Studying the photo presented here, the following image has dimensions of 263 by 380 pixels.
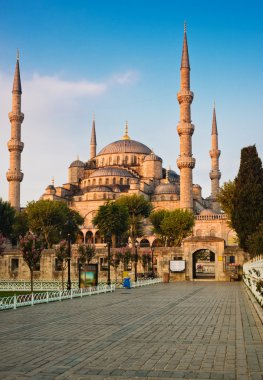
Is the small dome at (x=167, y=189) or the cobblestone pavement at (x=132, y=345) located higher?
the small dome at (x=167, y=189)

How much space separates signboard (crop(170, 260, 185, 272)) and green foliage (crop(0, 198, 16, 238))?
2152 cm

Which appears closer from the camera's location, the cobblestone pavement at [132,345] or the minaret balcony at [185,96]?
the cobblestone pavement at [132,345]

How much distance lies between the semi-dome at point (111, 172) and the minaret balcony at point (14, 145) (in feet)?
82.8

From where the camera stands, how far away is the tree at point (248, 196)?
3322cm

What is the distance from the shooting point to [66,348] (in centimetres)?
796

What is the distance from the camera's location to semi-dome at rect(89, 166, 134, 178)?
284ft

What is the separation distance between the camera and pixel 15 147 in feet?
206

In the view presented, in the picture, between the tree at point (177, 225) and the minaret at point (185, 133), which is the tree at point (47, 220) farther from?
the minaret at point (185, 133)

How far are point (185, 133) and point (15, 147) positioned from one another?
2204cm

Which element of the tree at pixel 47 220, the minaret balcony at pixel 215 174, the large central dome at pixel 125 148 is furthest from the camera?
the large central dome at pixel 125 148

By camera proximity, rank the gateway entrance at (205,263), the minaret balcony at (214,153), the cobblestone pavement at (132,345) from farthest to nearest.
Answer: the minaret balcony at (214,153), the gateway entrance at (205,263), the cobblestone pavement at (132,345)

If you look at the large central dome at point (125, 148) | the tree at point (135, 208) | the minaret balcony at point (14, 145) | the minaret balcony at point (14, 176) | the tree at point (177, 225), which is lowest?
the tree at point (177, 225)

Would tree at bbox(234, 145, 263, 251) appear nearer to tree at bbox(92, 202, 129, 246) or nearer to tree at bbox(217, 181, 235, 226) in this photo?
tree at bbox(217, 181, 235, 226)

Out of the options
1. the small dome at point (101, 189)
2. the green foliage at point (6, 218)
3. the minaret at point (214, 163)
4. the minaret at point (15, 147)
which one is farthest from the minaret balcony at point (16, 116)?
the minaret at point (214, 163)
